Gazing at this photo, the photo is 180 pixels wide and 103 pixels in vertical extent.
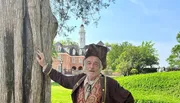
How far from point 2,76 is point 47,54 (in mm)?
548

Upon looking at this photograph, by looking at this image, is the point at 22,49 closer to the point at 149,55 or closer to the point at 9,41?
the point at 9,41

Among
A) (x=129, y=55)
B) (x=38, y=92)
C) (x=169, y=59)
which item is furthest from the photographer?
(x=129, y=55)

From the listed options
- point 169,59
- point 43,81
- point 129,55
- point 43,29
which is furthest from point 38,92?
point 129,55

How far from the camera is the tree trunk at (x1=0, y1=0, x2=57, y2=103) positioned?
3879 millimetres

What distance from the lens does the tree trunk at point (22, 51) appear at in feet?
12.7

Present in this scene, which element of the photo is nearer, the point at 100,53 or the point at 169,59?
the point at 100,53

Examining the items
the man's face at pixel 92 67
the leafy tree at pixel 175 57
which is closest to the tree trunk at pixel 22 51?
the man's face at pixel 92 67

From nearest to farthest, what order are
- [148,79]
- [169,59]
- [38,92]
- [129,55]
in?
[38,92], [148,79], [169,59], [129,55]

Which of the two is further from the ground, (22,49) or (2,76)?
→ (22,49)

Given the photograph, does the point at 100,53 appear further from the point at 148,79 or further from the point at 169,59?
the point at 169,59

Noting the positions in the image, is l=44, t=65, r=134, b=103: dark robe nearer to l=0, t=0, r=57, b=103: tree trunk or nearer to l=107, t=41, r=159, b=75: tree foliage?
l=0, t=0, r=57, b=103: tree trunk

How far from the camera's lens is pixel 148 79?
736 inches

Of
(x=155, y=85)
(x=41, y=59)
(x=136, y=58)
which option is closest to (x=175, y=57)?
(x=136, y=58)

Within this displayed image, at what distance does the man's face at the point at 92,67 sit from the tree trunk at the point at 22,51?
0.61 meters
